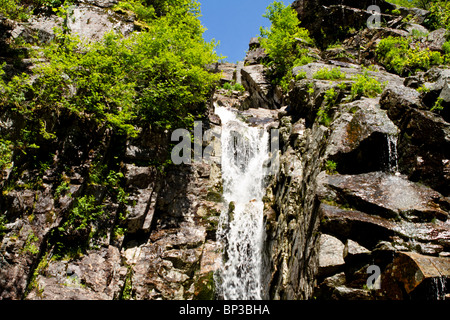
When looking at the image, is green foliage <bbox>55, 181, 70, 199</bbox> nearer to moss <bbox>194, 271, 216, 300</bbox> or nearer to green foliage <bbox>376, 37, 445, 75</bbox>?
moss <bbox>194, 271, 216, 300</bbox>

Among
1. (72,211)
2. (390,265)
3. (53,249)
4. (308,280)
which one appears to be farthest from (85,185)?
(390,265)

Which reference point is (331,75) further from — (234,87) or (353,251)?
(234,87)

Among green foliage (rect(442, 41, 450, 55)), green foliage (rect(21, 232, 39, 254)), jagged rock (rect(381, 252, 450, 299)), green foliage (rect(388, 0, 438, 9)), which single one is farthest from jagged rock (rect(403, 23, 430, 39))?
green foliage (rect(21, 232, 39, 254))

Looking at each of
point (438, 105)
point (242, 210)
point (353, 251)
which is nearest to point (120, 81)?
point (242, 210)

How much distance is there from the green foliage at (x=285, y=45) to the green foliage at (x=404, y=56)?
549 cm

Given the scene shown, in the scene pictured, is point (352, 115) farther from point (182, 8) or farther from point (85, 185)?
point (182, 8)

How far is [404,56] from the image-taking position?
19.4 meters

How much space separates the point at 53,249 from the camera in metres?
9.49

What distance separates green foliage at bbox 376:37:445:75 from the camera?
663 inches

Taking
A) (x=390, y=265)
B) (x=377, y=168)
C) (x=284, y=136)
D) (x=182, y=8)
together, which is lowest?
(x=390, y=265)

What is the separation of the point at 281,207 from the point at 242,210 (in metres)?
2.38

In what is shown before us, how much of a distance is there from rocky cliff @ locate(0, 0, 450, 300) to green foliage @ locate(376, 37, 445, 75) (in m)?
5.26

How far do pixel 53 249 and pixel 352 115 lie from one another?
1187 cm

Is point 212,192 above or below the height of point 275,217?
above
